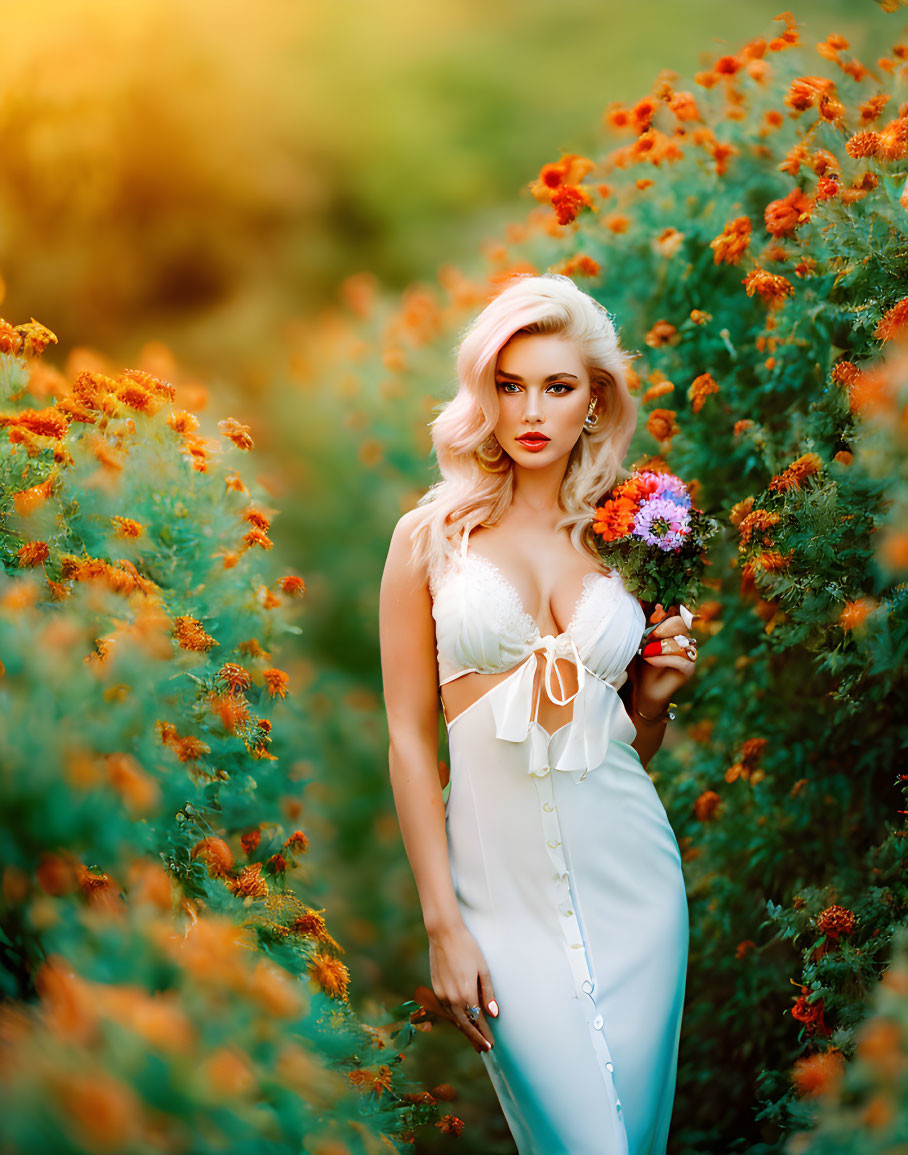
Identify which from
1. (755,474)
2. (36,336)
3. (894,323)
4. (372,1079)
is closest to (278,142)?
(36,336)

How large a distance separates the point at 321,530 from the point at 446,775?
1.17 m

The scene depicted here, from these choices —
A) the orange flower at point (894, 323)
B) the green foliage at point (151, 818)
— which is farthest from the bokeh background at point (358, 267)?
the orange flower at point (894, 323)

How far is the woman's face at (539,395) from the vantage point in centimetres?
236

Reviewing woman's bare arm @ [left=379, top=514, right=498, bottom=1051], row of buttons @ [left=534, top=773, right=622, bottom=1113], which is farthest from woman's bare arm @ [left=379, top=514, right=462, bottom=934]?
row of buttons @ [left=534, top=773, right=622, bottom=1113]

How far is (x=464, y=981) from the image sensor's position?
2150mm

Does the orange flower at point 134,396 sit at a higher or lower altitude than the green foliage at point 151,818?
higher

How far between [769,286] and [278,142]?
7.63 ft

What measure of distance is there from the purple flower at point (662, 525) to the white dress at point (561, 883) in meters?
0.15

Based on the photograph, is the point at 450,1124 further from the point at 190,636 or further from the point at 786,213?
the point at 786,213

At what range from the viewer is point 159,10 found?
387 cm

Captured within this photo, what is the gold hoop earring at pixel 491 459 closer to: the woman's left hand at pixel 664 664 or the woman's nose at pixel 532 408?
the woman's nose at pixel 532 408

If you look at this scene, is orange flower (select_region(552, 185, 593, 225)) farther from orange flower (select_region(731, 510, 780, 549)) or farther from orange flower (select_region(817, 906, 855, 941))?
orange flower (select_region(817, 906, 855, 941))

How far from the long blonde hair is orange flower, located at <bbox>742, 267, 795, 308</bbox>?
19.1 inches

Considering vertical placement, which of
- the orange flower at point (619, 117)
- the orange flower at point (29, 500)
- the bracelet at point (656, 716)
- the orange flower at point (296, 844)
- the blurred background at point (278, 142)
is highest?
the blurred background at point (278, 142)
